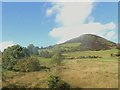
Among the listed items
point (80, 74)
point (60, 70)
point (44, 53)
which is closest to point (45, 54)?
point (44, 53)

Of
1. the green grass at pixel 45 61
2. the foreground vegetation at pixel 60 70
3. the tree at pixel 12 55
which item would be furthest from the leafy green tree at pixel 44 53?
the tree at pixel 12 55

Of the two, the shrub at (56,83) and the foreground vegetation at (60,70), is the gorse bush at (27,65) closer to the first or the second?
the foreground vegetation at (60,70)

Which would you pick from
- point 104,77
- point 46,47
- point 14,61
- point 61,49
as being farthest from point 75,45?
point 14,61

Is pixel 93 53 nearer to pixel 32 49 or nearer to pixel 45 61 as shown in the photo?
pixel 45 61

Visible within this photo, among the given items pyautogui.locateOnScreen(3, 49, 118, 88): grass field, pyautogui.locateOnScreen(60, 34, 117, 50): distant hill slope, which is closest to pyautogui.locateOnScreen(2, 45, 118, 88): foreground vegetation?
pyautogui.locateOnScreen(3, 49, 118, 88): grass field

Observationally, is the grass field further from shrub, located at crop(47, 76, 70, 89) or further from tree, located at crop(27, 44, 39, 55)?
tree, located at crop(27, 44, 39, 55)

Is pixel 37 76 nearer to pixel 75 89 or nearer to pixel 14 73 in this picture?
pixel 14 73
